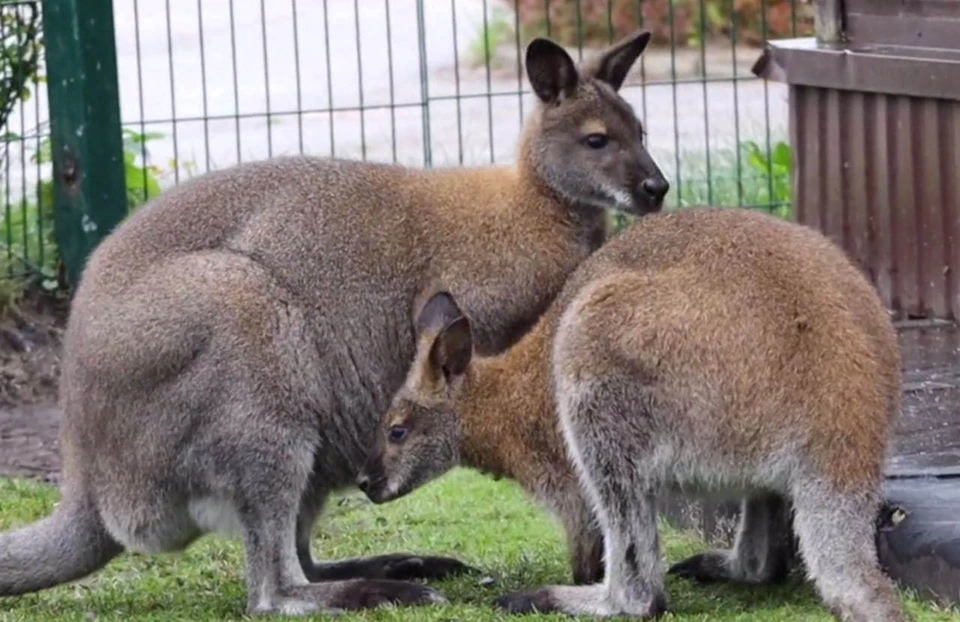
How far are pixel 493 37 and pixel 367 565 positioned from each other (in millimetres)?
12392

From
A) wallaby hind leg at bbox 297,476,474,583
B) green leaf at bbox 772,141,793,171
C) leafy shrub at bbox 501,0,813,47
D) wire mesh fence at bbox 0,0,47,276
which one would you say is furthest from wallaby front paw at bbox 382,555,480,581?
leafy shrub at bbox 501,0,813,47

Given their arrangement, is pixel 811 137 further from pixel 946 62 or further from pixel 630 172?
pixel 630 172

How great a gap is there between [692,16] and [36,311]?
947 centimetres

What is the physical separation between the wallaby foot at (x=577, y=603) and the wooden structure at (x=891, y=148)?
2.33 metres

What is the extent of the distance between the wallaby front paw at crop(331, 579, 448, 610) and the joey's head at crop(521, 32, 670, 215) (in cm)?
136

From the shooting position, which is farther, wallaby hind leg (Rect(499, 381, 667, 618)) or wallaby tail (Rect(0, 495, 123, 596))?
wallaby tail (Rect(0, 495, 123, 596))

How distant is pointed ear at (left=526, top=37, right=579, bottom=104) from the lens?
21.7 ft

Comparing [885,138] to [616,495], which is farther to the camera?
[885,138]

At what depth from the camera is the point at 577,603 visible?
5.93 metres

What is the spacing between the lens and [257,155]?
13.7 m

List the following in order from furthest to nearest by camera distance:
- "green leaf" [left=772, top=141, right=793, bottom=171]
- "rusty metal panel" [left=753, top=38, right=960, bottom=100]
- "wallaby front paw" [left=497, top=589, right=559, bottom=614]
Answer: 1. "green leaf" [left=772, top=141, right=793, bottom=171]
2. "rusty metal panel" [left=753, top=38, right=960, bottom=100]
3. "wallaby front paw" [left=497, top=589, right=559, bottom=614]

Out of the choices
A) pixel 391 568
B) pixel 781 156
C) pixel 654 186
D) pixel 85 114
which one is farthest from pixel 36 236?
pixel 654 186

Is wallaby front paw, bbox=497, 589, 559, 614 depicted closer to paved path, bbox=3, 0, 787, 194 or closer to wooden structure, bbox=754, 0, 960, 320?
wooden structure, bbox=754, 0, 960, 320

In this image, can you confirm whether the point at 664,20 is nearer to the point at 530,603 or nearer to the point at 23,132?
the point at 23,132
